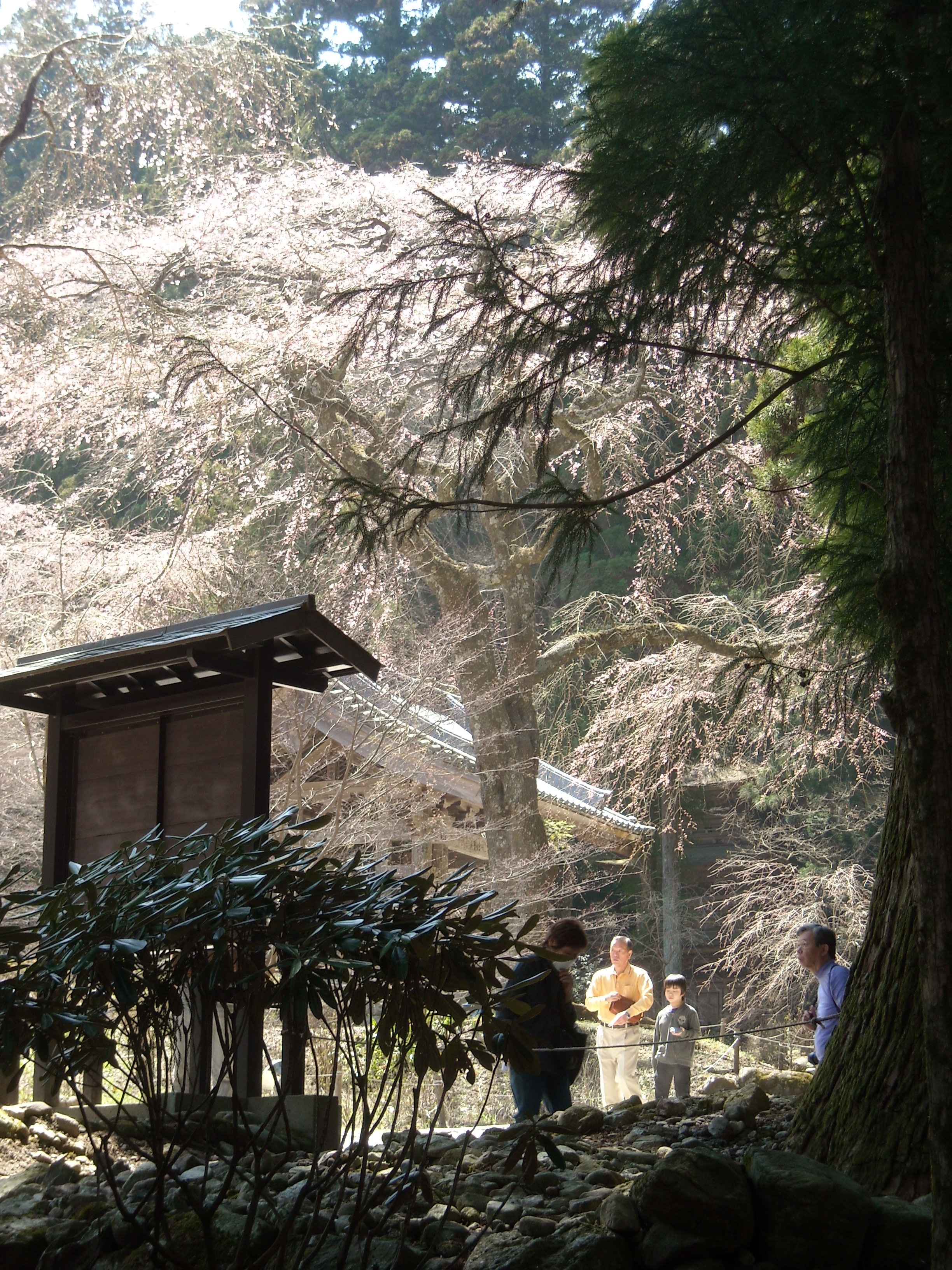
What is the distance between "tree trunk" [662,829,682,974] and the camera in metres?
17.2

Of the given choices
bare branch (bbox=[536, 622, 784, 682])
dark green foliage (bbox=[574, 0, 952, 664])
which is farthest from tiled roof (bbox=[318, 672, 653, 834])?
dark green foliage (bbox=[574, 0, 952, 664])

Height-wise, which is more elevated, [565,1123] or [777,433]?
[777,433]

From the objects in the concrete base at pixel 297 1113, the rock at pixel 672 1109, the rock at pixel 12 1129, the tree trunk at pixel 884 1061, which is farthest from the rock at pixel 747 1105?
the rock at pixel 12 1129

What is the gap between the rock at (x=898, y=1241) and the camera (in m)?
2.72

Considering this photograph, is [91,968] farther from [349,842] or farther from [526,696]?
[526,696]

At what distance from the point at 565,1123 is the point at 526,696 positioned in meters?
7.61

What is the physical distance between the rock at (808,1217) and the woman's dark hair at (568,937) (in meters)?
2.17

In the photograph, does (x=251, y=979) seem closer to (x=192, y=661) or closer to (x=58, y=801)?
(x=192, y=661)

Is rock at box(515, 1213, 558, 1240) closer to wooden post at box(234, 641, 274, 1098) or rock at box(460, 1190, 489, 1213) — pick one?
rock at box(460, 1190, 489, 1213)

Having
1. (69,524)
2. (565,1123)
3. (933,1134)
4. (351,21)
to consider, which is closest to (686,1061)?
(565,1123)

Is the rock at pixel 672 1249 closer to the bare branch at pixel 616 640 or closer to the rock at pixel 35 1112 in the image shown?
the rock at pixel 35 1112

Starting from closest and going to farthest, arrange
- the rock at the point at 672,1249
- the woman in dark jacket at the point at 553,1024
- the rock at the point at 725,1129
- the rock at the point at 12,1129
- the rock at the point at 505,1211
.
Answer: the rock at the point at 672,1249 → the rock at the point at 505,1211 → the rock at the point at 725,1129 → the rock at the point at 12,1129 → the woman in dark jacket at the point at 553,1024

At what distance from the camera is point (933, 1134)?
2520 mm

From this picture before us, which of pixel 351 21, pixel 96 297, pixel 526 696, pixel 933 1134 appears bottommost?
pixel 933 1134
